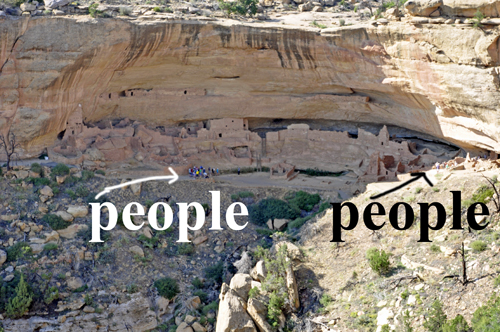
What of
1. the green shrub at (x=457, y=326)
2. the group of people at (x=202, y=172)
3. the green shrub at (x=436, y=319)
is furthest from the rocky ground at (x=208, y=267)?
the group of people at (x=202, y=172)

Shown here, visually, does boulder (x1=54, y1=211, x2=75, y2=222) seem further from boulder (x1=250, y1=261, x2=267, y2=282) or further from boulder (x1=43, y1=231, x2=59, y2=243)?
boulder (x1=250, y1=261, x2=267, y2=282)

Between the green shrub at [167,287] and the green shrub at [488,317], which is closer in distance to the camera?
the green shrub at [488,317]

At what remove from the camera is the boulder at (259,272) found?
24.8 metres

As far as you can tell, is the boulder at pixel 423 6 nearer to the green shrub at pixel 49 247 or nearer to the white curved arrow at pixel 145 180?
the white curved arrow at pixel 145 180

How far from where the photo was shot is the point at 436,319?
19.3 meters

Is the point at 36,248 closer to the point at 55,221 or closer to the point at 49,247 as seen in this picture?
the point at 49,247

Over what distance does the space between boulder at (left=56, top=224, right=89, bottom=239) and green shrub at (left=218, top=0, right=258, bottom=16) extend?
1214 cm

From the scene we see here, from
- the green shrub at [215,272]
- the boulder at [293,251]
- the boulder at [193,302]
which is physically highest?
the boulder at [293,251]

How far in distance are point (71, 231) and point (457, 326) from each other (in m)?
14.5

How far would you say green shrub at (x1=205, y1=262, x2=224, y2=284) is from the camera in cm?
2702

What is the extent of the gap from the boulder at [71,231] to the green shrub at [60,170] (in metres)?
3.37

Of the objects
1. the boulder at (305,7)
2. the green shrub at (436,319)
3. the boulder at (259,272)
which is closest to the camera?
the green shrub at (436,319)

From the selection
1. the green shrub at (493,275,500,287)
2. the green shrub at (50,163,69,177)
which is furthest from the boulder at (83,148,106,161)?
the green shrub at (493,275,500,287)

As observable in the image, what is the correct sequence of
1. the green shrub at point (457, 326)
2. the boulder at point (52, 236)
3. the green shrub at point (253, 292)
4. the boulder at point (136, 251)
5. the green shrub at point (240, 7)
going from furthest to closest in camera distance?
the green shrub at point (240, 7), the boulder at point (136, 251), the boulder at point (52, 236), the green shrub at point (253, 292), the green shrub at point (457, 326)
